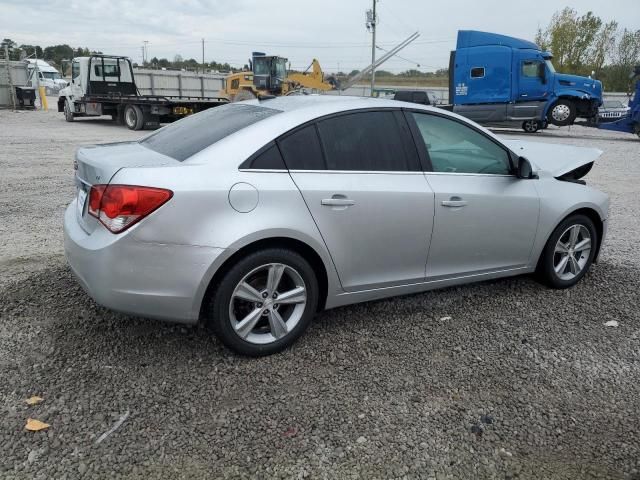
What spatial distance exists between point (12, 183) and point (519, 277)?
25.3 ft

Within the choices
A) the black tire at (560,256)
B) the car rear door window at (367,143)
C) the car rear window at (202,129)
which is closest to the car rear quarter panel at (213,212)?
the car rear window at (202,129)

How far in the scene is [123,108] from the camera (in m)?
21.3

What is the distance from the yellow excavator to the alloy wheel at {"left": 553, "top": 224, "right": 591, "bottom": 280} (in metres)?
21.3

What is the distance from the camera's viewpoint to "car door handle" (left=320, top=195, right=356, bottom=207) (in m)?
3.38

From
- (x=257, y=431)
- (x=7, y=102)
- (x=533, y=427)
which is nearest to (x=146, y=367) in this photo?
(x=257, y=431)

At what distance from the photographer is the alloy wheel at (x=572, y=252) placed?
181 inches

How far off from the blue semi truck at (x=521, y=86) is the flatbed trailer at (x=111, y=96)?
10.0 m

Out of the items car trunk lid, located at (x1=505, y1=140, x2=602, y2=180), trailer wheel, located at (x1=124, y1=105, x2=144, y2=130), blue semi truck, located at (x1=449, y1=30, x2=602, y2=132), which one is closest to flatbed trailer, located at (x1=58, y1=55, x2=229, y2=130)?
trailer wheel, located at (x1=124, y1=105, x2=144, y2=130)

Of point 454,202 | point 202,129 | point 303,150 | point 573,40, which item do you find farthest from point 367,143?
point 573,40

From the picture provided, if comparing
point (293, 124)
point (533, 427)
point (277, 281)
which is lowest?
point (533, 427)

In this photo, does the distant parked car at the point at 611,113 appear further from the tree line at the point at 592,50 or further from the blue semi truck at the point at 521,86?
the tree line at the point at 592,50

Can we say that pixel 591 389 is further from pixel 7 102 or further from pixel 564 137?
pixel 7 102

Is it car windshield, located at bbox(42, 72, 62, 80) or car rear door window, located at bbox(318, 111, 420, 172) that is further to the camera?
car windshield, located at bbox(42, 72, 62, 80)

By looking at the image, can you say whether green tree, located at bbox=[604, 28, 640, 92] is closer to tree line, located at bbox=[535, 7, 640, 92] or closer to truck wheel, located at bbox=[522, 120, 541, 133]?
tree line, located at bbox=[535, 7, 640, 92]
